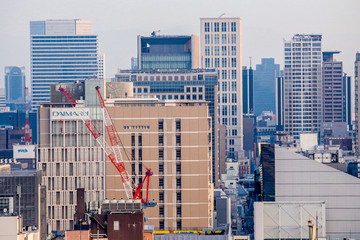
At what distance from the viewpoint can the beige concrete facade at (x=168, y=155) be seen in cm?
18212

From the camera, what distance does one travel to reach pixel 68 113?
18538 cm

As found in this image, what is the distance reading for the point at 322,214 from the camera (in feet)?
369

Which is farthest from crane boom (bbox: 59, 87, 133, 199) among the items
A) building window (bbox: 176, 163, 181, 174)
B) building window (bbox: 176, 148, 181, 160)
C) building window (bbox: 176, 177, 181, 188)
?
building window (bbox: 176, 148, 181, 160)

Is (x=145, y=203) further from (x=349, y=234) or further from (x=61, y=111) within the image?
(x=349, y=234)

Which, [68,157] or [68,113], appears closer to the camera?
[68,113]

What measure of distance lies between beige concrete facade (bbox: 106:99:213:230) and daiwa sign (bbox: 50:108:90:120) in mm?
4304

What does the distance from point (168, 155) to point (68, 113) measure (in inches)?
676

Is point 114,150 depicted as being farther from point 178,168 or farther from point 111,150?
point 178,168

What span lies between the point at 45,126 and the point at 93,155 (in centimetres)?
891

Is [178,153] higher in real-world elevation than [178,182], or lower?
higher

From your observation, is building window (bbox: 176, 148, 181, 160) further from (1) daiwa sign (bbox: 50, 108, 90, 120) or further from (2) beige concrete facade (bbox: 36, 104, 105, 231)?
(1) daiwa sign (bbox: 50, 108, 90, 120)

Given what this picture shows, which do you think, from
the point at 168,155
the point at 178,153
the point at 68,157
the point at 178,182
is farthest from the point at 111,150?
the point at 178,182

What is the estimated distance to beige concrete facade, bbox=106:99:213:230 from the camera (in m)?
182

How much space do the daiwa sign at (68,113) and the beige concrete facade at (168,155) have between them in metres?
4.30
